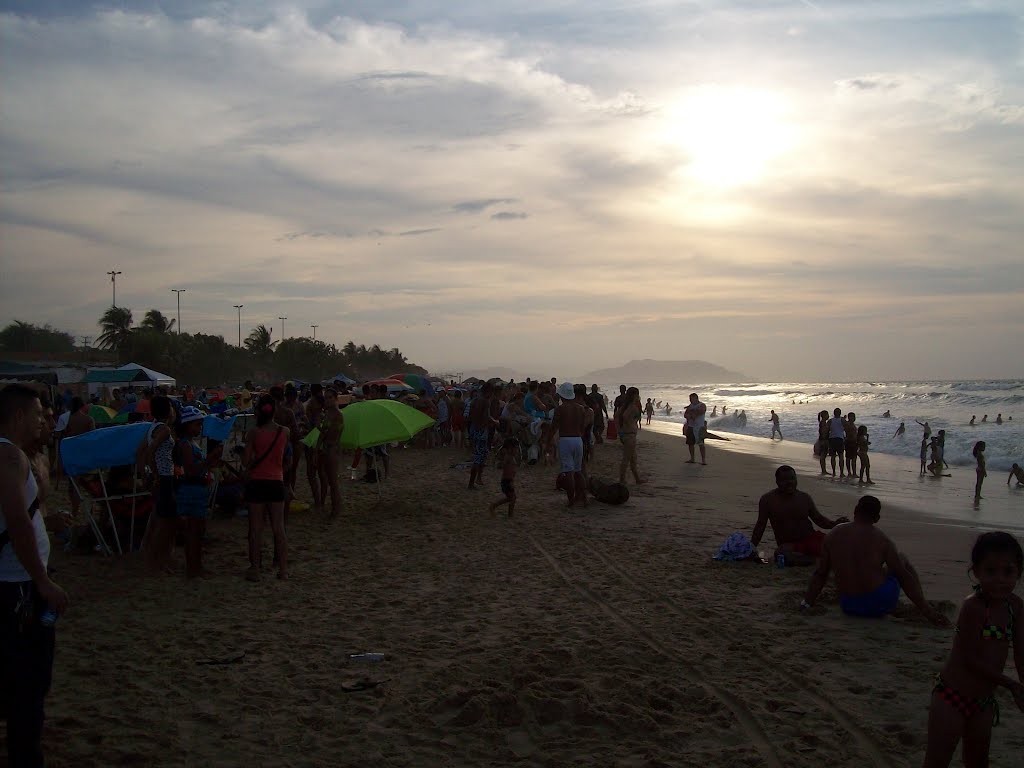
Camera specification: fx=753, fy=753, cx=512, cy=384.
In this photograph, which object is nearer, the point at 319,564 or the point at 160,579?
the point at 160,579

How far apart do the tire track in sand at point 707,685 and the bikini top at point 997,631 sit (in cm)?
114

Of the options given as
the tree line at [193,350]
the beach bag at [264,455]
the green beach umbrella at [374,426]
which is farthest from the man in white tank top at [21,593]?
the tree line at [193,350]

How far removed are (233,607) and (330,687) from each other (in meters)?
1.98

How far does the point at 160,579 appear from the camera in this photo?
674 centimetres

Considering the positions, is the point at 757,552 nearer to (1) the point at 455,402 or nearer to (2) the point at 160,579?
(2) the point at 160,579

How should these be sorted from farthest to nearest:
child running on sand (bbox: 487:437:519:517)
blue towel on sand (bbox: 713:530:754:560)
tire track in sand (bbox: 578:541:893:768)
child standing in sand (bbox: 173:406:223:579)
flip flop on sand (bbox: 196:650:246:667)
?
child running on sand (bbox: 487:437:519:517) → blue towel on sand (bbox: 713:530:754:560) → child standing in sand (bbox: 173:406:223:579) → flip flop on sand (bbox: 196:650:246:667) → tire track in sand (bbox: 578:541:893:768)

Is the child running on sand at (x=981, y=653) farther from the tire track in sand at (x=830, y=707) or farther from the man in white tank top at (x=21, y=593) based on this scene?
the man in white tank top at (x=21, y=593)

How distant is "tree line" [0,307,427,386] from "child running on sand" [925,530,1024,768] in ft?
188

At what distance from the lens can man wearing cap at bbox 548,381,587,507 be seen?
1084 centimetres

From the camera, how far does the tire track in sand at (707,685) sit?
12.3 feet

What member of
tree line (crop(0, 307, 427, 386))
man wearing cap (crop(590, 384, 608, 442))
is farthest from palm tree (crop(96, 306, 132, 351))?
man wearing cap (crop(590, 384, 608, 442))

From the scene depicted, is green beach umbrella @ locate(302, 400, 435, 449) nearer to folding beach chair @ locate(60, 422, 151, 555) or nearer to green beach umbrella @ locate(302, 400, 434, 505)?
green beach umbrella @ locate(302, 400, 434, 505)

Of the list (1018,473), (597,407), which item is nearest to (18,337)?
(597,407)

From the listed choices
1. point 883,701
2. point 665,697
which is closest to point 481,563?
point 665,697
